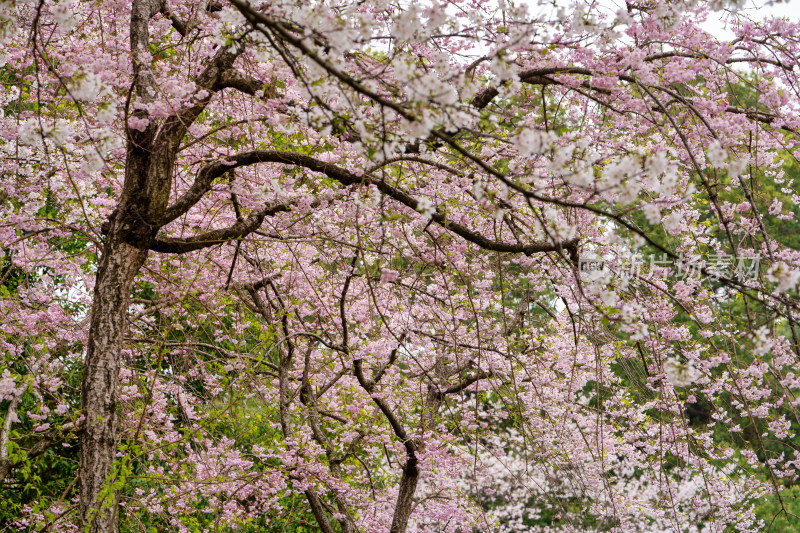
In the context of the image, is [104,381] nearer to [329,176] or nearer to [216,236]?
[216,236]

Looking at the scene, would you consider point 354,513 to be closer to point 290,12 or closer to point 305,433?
point 305,433

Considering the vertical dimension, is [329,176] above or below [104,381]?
above

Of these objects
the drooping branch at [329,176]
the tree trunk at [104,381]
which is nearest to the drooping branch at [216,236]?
the drooping branch at [329,176]

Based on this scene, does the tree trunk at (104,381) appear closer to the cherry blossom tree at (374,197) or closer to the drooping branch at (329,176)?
the cherry blossom tree at (374,197)

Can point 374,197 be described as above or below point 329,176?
below

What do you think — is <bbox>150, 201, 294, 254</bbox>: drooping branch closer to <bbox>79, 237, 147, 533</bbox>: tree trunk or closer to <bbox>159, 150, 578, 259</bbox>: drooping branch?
<bbox>159, 150, 578, 259</bbox>: drooping branch

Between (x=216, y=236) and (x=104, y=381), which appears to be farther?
(x=216, y=236)

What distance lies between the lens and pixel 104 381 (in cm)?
316

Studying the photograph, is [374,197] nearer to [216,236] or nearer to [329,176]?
[329,176]

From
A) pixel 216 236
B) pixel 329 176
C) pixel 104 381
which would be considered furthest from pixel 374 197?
pixel 104 381

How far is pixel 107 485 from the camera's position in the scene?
2.87m

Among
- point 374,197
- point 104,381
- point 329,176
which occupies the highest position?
point 329,176

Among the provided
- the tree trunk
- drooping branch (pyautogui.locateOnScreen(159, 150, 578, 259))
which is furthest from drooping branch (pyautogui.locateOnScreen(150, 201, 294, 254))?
the tree trunk

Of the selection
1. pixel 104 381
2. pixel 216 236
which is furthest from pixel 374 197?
pixel 104 381
